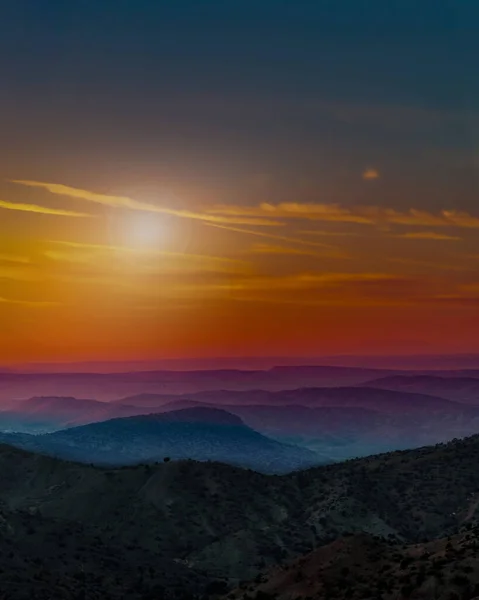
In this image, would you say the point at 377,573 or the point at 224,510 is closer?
the point at 377,573

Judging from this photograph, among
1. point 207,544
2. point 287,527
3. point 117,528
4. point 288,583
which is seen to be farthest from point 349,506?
point 288,583

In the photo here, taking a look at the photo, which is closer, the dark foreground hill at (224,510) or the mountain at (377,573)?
the mountain at (377,573)

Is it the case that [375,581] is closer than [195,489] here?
Yes

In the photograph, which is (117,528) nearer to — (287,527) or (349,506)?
(287,527)

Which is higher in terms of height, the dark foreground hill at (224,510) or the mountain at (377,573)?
the mountain at (377,573)
